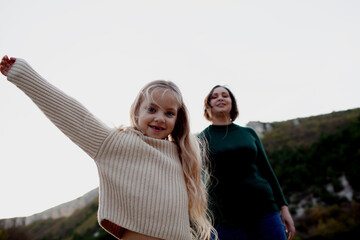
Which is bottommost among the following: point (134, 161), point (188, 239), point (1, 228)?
point (1, 228)

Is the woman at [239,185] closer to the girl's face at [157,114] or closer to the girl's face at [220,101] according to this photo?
the girl's face at [220,101]

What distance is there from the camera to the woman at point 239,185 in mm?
1880

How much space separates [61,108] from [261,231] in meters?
1.57

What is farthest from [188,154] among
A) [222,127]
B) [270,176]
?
[270,176]

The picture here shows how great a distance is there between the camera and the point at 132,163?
1203mm

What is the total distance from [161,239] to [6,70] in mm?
1008

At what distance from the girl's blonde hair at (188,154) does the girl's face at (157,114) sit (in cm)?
4

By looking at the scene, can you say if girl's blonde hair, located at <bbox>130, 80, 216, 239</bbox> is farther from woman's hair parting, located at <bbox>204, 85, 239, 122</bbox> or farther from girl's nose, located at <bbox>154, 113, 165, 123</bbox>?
woman's hair parting, located at <bbox>204, 85, 239, 122</bbox>

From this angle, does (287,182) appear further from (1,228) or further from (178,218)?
(1,228)

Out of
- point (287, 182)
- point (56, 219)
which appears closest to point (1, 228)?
point (56, 219)

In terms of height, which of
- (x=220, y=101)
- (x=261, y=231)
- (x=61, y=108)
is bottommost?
(x=261, y=231)

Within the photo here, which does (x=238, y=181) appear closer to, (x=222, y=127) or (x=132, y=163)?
(x=222, y=127)

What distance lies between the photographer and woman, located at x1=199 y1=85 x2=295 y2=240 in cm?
188

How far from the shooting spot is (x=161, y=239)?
3.93ft
